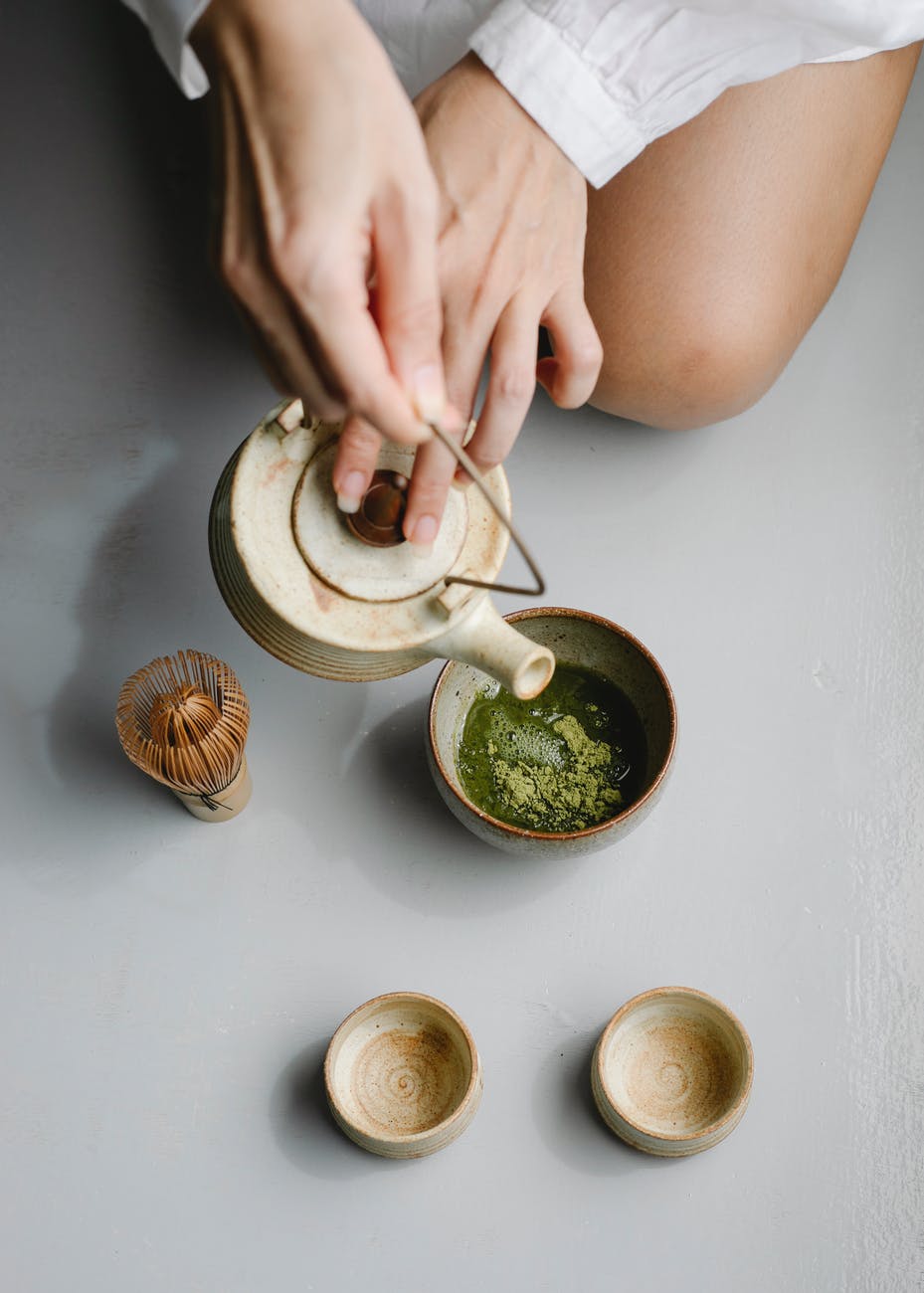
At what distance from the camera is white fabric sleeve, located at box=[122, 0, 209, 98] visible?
91cm

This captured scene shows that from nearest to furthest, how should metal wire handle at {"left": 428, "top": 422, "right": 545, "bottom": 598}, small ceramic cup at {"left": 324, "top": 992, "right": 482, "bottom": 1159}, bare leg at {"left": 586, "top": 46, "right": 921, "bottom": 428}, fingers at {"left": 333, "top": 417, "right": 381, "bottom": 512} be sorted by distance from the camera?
metal wire handle at {"left": 428, "top": 422, "right": 545, "bottom": 598}, fingers at {"left": 333, "top": 417, "right": 381, "bottom": 512}, small ceramic cup at {"left": 324, "top": 992, "right": 482, "bottom": 1159}, bare leg at {"left": 586, "top": 46, "right": 921, "bottom": 428}

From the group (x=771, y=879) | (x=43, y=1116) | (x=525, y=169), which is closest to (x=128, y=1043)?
(x=43, y=1116)

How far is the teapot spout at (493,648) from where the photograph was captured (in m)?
1.03

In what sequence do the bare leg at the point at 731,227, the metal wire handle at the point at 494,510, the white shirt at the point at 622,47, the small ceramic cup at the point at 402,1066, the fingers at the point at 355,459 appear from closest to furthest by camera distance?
the metal wire handle at the point at 494,510, the fingers at the point at 355,459, the white shirt at the point at 622,47, the small ceramic cup at the point at 402,1066, the bare leg at the point at 731,227

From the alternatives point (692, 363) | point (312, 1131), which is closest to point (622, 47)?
point (692, 363)

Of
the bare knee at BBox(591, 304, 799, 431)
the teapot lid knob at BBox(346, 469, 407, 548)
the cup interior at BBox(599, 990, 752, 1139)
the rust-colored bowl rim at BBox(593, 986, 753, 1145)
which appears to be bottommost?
the cup interior at BBox(599, 990, 752, 1139)

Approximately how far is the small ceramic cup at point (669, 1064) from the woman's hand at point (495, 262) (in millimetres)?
587

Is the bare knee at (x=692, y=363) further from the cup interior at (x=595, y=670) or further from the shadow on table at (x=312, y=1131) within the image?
the shadow on table at (x=312, y=1131)

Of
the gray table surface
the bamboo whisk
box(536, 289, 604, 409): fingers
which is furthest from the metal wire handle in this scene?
the gray table surface

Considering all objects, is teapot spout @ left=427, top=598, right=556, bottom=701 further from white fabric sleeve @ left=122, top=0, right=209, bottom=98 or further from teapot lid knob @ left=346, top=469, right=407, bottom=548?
white fabric sleeve @ left=122, top=0, right=209, bottom=98

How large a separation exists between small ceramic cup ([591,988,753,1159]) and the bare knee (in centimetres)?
70

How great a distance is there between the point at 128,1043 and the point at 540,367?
0.84 metres

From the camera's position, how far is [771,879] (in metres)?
1.38

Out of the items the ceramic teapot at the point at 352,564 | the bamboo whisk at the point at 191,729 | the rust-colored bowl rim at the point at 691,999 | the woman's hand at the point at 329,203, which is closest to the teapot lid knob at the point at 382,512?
the ceramic teapot at the point at 352,564
